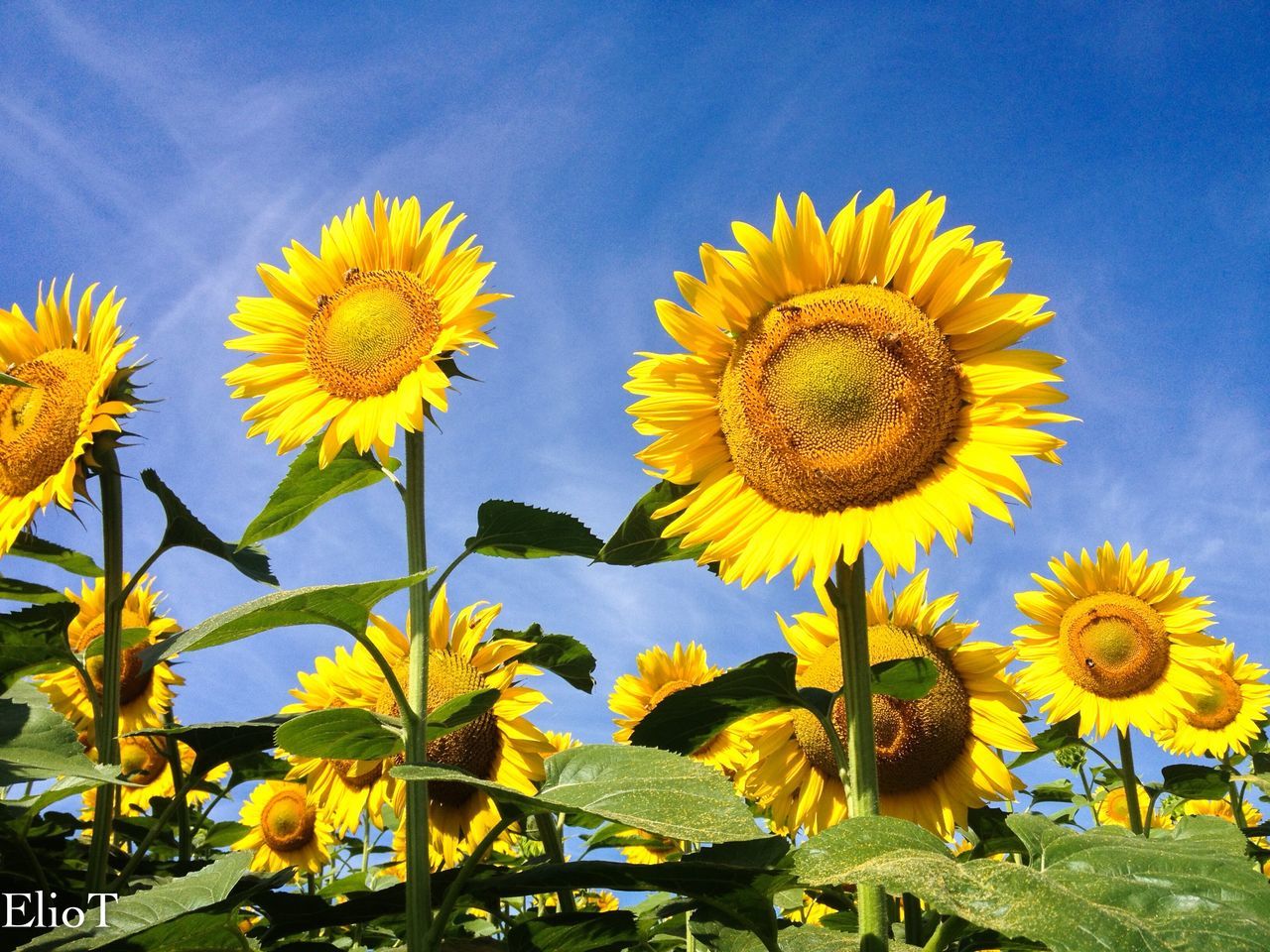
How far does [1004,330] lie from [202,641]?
6.99 ft

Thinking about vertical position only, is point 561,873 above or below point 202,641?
below

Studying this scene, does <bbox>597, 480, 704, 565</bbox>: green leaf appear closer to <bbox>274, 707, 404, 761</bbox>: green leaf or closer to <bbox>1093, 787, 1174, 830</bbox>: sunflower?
<bbox>274, 707, 404, 761</bbox>: green leaf

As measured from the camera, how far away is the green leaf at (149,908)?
2.53 m

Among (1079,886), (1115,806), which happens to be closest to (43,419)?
(1079,886)

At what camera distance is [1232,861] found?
7.04 feet

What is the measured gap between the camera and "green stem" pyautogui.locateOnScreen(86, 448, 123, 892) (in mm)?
3965

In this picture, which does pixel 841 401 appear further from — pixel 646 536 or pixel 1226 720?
pixel 1226 720

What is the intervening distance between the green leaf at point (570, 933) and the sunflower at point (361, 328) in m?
1.39

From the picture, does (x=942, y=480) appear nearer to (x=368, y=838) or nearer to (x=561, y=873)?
(x=561, y=873)

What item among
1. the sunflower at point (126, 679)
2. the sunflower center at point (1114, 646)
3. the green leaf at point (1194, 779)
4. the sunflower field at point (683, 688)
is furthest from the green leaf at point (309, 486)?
the green leaf at point (1194, 779)

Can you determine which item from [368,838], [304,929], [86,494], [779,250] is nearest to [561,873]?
[304,929]

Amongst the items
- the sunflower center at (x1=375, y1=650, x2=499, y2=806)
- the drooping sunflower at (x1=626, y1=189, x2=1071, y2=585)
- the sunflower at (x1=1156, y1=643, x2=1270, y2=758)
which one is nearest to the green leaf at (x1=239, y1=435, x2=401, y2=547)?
the sunflower center at (x1=375, y1=650, x2=499, y2=806)

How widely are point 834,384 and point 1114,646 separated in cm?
391

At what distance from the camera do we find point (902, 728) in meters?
3.92
